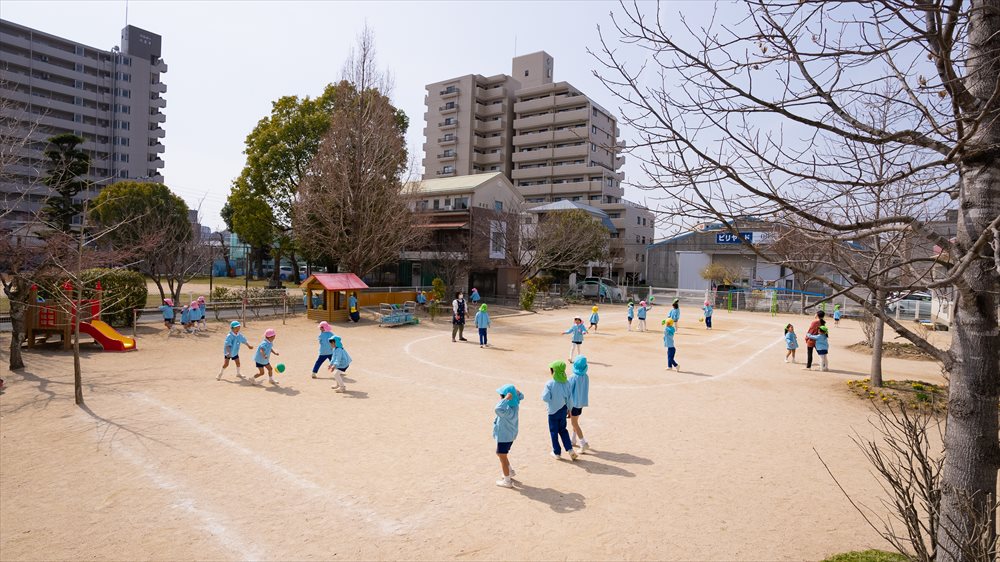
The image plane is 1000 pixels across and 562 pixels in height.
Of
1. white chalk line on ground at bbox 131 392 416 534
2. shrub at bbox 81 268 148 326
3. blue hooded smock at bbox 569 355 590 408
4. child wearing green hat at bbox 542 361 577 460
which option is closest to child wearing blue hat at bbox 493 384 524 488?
child wearing green hat at bbox 542 361 577 460

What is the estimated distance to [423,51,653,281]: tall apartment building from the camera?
6134 cm

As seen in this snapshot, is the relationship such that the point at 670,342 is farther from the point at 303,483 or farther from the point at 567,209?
the point at 567,209

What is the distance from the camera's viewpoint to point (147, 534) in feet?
18.9


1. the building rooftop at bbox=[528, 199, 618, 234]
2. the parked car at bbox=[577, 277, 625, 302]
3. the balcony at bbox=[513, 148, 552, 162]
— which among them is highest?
the balcony at bbox=[513, 148, 552, 162]

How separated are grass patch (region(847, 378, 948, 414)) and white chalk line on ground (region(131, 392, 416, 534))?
35.9 ft

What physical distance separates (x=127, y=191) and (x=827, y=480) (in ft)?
145

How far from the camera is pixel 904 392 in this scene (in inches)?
506

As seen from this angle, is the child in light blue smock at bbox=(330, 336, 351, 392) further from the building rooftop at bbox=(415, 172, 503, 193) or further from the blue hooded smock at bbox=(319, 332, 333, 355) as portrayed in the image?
the building rooftop at bbox=(415, 172, 503, 193)

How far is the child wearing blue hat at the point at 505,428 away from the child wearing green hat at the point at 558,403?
727 mm

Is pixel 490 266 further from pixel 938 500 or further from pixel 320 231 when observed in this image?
pixel 938 500

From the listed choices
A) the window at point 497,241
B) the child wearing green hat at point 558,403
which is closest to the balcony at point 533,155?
the window at point 497,241

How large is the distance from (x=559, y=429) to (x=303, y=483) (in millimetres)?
3719

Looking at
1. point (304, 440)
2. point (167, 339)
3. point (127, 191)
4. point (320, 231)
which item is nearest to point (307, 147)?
point (320, 231)

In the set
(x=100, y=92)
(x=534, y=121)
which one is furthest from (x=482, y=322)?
(x=100, y=92)
